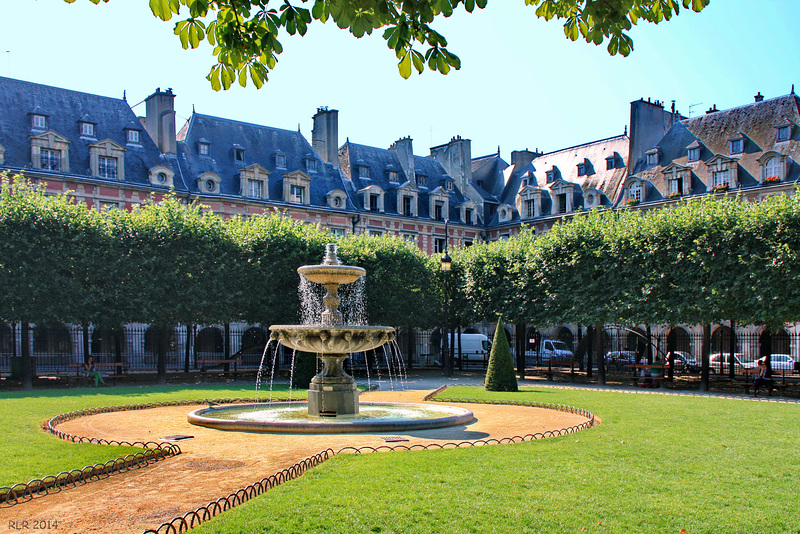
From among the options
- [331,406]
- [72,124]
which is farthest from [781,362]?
[72,124]

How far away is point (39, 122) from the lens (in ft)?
120

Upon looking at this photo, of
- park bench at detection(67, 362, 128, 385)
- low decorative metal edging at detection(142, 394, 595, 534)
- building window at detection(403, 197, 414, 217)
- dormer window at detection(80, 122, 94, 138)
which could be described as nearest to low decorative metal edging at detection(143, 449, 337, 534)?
low decorative metal edging at detection(142, 394, 595, 534)

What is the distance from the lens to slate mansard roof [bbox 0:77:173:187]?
35750mm

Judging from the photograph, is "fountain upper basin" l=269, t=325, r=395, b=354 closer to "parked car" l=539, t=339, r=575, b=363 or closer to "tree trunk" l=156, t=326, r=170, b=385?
"tree trunk" l=156, t=326, r=170, b=385

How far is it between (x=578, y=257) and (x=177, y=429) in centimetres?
1880

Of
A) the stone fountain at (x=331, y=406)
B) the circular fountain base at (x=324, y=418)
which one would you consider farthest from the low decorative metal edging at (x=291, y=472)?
the stone fountain at (x=331, y=406)

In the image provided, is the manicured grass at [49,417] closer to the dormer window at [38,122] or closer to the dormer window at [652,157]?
the dormer window at [38,122]

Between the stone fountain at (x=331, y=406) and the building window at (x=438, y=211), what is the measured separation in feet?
116

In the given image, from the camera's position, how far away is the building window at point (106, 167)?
123 ft

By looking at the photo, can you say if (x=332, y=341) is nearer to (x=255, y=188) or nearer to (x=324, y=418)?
(x=324, y=418)

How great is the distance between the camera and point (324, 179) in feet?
153

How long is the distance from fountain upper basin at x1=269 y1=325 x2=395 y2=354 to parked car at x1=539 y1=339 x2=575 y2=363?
30.3m

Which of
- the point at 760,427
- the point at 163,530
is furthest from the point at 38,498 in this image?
the point at 760,427

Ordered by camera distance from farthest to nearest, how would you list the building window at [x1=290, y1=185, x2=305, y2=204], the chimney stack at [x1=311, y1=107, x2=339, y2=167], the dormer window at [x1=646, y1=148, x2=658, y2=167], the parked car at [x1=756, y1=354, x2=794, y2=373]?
the chimney stack at [x1=311, y1=107, x2=339, y2=167] → the dormer window at [x1=646, y1=148, x2=658, y2=167] → the building window at [x1=290, y1=185, x2=305, y2=204] → the parked car at [x1=756, y1=354, x2=794, y2=373]
